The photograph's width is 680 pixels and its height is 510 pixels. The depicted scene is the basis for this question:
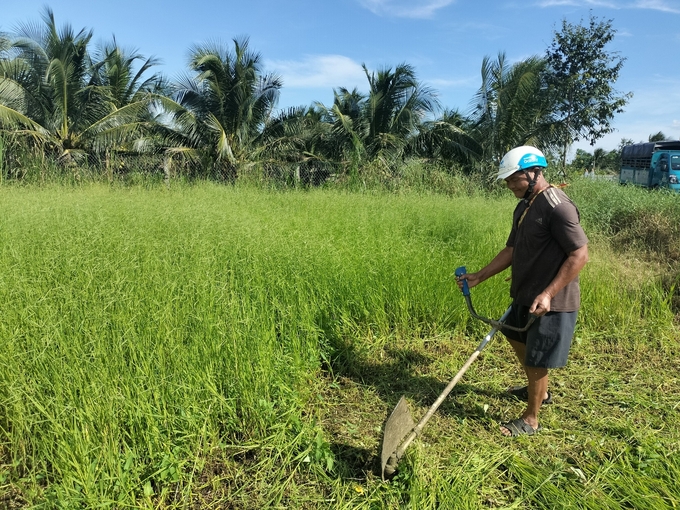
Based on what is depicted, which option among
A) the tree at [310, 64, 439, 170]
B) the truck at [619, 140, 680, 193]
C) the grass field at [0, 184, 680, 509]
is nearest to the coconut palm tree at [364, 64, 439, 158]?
the tree at [310, 64, 439, 170]

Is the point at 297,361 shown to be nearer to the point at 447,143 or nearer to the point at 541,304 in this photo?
the point at 541,304

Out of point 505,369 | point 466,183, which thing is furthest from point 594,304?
A: point 466,183

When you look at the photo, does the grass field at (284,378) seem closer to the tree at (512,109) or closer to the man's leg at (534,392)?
the man's leg at (534,392)

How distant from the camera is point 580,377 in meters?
3.19

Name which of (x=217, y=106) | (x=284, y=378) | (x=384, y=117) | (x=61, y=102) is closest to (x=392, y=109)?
(x=384, y=117)

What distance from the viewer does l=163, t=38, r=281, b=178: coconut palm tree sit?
42.2 ft

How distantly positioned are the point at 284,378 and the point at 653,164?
14.5m

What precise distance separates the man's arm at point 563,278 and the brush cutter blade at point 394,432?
0.84 meters

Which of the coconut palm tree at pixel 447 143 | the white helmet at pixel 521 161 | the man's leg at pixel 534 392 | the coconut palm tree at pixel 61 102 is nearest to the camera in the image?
the white helmet at pixel 521 161

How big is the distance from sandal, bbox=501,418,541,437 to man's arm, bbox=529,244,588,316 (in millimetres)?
717

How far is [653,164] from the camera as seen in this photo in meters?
13.1

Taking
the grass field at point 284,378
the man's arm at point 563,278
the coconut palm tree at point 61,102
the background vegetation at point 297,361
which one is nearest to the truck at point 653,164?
the background vegetation at point 297,361

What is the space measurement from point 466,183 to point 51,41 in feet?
39.2

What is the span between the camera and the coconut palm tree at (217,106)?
42.2ft
